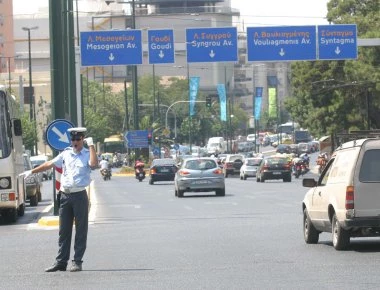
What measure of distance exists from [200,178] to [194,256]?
2933 centimetres

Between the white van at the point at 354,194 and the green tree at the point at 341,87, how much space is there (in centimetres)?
5348

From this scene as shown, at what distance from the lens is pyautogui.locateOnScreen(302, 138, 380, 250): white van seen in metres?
18.4

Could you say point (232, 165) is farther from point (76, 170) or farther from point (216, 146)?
point (76, 170)

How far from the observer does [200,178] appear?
157 ft

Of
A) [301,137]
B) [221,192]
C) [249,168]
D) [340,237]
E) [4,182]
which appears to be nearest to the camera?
[340,237]

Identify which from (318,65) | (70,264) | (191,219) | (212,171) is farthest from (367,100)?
(70,264)

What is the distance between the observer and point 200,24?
7239 inches

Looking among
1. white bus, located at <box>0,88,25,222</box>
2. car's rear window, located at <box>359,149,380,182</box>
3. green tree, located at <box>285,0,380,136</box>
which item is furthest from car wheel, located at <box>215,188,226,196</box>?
car's rear window, located at <box>359,149,380,182</box>

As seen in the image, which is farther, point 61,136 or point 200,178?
point 200,178

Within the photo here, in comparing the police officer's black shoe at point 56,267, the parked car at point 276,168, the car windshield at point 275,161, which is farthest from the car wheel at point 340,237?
the car windshield at point 275,161

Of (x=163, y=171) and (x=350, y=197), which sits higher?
(x=350, y=197)

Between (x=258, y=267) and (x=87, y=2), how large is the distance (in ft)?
549

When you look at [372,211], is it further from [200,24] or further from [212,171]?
[200,24]

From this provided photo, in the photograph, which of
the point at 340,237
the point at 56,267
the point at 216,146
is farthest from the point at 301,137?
the point at 56,267
